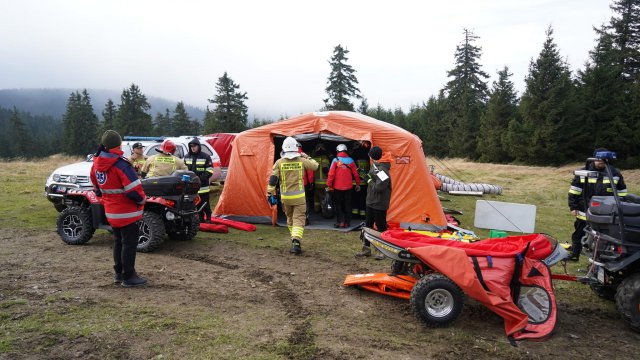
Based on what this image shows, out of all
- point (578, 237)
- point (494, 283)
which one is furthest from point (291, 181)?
point (578, 237)

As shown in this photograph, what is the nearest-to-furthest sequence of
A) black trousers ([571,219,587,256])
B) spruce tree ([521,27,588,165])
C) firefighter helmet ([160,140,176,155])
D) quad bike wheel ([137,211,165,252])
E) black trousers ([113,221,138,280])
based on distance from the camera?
1. black trousers ([113,221,138,280])
2. quad bike wheel ([137,211,165,252])
3. black trousers ([571,219,587,256])
4. firefighter helmet ([160,140,176,155])
5. spruce tree ([521,27,588,165])

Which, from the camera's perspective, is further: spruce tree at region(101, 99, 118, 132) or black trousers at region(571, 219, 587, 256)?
spruce tree at region(101, 99, 118, 132)

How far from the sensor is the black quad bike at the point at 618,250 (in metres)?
4.13

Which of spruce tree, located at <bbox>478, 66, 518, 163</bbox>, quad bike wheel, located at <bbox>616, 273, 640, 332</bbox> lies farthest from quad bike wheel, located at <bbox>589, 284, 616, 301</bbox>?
spruce tree, located at <bbox>478, 66, 518, 163</bbox>

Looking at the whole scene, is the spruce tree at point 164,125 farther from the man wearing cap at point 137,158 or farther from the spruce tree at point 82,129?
the man wearing cap at point 137,158

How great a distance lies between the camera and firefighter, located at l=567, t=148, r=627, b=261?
6246 millimetres

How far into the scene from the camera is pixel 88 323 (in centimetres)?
386

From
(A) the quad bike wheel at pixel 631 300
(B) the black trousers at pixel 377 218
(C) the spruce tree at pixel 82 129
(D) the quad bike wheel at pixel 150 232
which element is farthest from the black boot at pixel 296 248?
(C) the spruce tree at pixel 82 129

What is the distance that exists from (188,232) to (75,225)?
1.84m

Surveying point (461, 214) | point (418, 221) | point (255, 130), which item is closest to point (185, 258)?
point (255, 130)

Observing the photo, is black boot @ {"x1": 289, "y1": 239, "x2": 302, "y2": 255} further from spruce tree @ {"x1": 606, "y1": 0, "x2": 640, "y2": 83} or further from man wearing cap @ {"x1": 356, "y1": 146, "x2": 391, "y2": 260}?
spruce tree @ {"x1": 606, "y1": 0, "x2": 640, "y2": 83}

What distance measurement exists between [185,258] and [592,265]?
18.1 feet

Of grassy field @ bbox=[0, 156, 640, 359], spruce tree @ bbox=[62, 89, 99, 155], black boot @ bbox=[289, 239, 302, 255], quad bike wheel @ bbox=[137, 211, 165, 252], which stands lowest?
grassy field @ bbox=[0, 156, 640, 359]

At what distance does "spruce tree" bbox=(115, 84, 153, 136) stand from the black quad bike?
1790 inches
